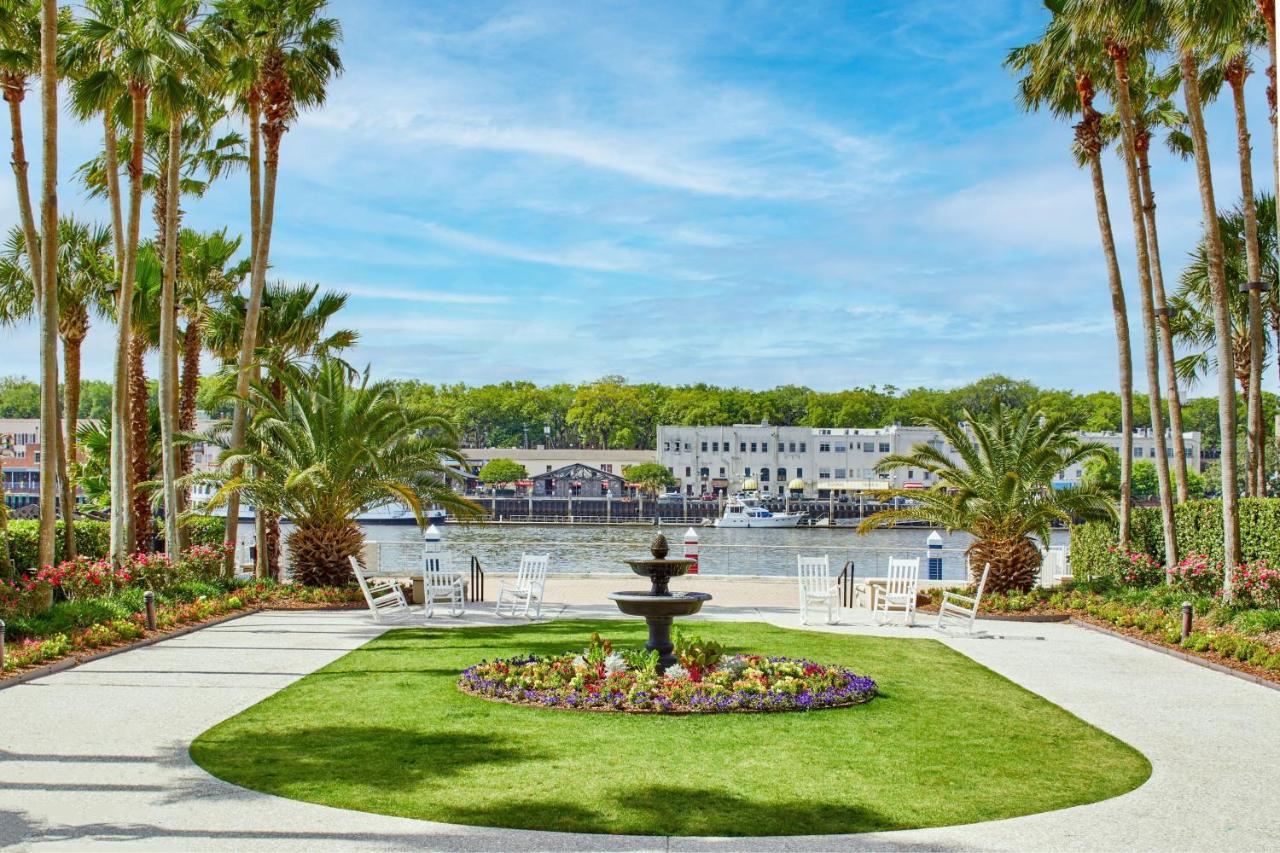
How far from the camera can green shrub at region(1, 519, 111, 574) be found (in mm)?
20422

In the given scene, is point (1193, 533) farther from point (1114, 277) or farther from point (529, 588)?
point (529, 588)

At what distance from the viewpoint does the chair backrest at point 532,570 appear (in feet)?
63.0

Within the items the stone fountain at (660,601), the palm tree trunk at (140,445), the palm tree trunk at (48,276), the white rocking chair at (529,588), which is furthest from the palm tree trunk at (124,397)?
the stone fountain at (660,601)

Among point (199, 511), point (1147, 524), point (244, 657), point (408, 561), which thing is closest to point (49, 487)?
point (244, 657)

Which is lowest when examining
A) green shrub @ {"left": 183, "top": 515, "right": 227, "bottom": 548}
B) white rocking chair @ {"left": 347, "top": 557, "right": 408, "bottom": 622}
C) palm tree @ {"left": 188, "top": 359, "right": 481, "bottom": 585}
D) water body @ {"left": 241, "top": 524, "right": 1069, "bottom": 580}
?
water body @ {"left": 241, "top": 524, "right": 1069, "bottom": 580}

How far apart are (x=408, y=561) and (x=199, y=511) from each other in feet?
32.7

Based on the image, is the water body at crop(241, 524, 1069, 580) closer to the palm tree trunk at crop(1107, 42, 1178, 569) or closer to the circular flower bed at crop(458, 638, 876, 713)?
the palm tree trunk at crop(1107, 42, 1178, 569)

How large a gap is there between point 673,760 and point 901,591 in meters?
12.3

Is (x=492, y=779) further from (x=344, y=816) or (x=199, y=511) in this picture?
(x=199, y=511)

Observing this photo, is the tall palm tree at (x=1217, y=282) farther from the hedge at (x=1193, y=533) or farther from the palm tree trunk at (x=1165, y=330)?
the palm tree trunk at (x=1165, y=330)

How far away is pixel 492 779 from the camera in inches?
322

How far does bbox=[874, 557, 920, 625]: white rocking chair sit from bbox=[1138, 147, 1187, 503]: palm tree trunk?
19.3 feet

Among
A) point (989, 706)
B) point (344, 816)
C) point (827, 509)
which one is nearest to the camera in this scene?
point (344, 816)

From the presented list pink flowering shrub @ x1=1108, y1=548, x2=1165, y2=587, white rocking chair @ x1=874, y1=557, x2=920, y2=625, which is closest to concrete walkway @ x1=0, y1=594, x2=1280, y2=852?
white rocking chair @ x1=874, y1=557, x2=920, y2=625
